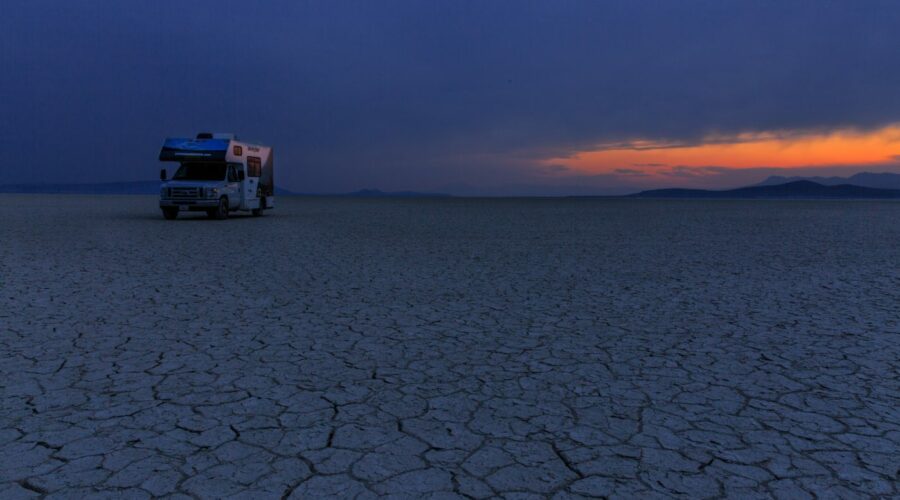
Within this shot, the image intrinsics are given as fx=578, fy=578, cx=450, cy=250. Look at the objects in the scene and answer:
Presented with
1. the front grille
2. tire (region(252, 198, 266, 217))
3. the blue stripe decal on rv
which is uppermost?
the blue stripe decal on rv

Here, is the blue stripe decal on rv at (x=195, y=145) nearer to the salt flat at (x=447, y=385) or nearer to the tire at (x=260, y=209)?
the tire at (x=260, y=209)

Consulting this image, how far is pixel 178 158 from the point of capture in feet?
72.9

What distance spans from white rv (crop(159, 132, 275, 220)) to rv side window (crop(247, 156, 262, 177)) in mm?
49

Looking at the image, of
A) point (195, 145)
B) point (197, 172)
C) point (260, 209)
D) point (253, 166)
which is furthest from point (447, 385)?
point (260, 209)

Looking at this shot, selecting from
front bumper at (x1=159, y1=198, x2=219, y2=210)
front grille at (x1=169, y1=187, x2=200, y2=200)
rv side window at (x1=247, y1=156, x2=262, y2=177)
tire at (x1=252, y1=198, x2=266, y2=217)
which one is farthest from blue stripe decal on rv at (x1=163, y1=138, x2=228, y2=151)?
tire at (x1=252, y1=198, x2=266, y2=217)

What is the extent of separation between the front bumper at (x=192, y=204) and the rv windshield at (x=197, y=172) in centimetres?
88

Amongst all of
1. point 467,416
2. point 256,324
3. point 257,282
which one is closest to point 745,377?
point 467,416

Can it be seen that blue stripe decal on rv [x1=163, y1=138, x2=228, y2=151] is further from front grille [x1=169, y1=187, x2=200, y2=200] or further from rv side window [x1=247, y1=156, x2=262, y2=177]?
rv side window [x1=247, y1=156, x2=262, y2=177]

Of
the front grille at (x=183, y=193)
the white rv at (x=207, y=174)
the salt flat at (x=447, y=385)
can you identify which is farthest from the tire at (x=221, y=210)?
the salt flat at (x=447, y=385)

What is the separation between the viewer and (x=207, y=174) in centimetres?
2291

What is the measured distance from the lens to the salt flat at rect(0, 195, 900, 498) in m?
3.16

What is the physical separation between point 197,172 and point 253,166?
8.67 feet

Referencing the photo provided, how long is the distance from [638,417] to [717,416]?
55 centimetres

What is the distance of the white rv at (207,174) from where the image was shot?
22.2m
